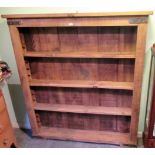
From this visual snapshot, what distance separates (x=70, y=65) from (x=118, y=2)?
718mm

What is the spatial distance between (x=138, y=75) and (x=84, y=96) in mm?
616

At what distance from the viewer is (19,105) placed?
7.68 feet

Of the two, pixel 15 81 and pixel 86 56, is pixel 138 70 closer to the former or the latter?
pixel 86 56

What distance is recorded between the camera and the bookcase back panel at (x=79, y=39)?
1.65m

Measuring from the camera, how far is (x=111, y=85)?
1808 millimetres

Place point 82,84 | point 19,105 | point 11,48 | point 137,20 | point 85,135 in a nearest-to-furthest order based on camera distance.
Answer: point 137,20
point 82,84
point 11,48
point 85,135
point 19,105

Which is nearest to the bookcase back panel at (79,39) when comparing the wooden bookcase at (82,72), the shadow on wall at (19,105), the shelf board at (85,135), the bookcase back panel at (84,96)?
the wooden bookcase at (82,72)

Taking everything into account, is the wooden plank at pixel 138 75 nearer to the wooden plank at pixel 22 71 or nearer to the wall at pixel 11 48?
the wall at pixel 11 48

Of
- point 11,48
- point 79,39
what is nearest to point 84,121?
point 79,39

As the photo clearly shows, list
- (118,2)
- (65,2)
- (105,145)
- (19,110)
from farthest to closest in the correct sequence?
1. (19,110)
2. (105,145)
3. (65,2)
4. (118,2)

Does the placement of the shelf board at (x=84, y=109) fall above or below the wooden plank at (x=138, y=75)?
below

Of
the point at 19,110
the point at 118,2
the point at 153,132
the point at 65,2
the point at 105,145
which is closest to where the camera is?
the point at 118,2

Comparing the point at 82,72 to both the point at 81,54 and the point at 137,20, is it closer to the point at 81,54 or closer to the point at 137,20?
the point at 81,54

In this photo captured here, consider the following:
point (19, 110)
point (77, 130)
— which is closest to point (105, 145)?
point (77, 130)
